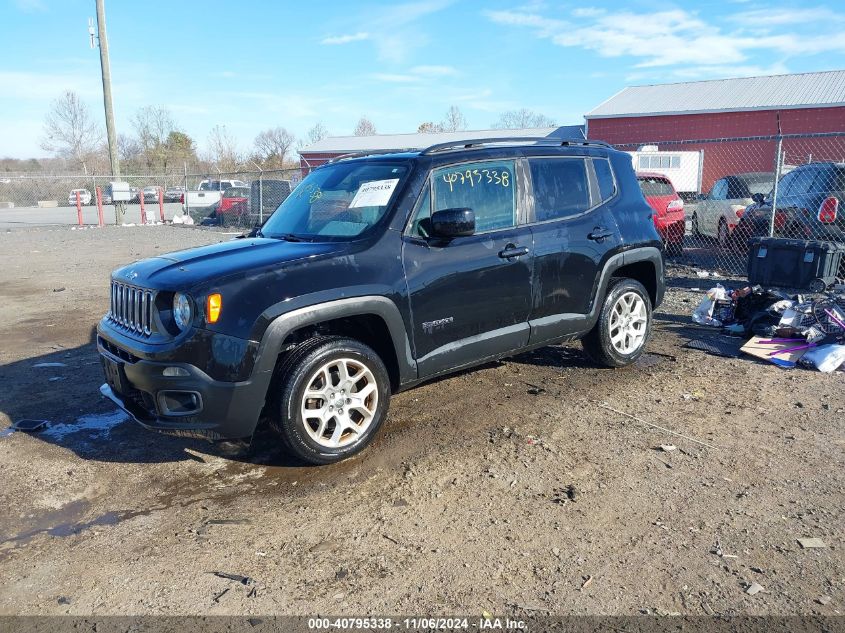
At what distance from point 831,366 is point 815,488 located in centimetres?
257

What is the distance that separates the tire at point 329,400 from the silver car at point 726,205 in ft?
31.2

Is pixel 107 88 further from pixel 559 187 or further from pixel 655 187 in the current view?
pixel 559 187

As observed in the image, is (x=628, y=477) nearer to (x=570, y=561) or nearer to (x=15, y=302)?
(x=570, y=561)

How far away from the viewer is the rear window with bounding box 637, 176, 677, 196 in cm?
Result: 1202

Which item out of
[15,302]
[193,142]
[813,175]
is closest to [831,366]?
[813,175]

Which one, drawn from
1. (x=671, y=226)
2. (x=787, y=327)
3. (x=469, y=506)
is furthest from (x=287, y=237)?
(x=671, y=226)

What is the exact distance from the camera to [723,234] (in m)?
12.2

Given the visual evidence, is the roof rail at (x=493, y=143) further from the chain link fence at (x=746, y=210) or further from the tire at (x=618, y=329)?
the chain link fence at (x=746, y=210)

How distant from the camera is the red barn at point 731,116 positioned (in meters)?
28.9

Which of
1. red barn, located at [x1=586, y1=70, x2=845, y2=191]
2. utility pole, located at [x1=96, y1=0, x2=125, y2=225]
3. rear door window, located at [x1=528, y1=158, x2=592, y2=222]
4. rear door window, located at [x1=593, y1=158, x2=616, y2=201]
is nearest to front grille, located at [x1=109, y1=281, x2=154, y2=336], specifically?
rear door window, located at [x1=528, y1=158, x2=592, y2=222]

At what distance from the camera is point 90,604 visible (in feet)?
9.51

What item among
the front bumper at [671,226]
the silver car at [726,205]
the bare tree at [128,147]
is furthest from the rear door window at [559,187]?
the bare tree at [128,147]

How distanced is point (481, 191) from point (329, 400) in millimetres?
1903

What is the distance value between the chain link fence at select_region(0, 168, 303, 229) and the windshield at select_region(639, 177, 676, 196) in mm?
7809
